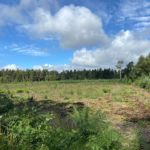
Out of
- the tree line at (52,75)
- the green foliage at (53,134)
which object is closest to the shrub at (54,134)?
the green foliage at (53,134)

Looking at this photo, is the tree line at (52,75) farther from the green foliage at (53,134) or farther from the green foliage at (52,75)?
the green foliage at (53,134)

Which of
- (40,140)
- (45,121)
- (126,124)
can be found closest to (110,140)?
(40,140)

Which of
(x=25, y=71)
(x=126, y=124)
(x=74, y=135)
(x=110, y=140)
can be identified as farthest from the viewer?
(x=25, y=71)

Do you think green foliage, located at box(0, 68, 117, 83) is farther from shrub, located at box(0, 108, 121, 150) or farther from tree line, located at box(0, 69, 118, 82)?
shrub, located at box(0, 108, 121, 150)

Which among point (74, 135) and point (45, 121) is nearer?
point (74, 135)

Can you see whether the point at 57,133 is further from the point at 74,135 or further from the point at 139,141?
the point at 139,141

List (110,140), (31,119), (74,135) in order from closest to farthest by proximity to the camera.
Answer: (110,140)
(74,135)
(31,119)

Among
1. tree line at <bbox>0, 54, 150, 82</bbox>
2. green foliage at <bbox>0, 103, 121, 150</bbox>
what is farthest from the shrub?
tree line at <bbox>0, 54, 150, 82</bbox>

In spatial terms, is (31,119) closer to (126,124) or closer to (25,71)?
(126,124)

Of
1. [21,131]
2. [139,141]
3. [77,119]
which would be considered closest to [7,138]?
[21,131]

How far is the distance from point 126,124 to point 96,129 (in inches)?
225

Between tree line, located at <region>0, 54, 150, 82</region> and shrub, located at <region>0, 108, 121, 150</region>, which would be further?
tree line, located at <region>0, 54, 150, 82</region>

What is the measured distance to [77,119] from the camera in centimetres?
812

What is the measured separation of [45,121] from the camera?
831 centimetres
